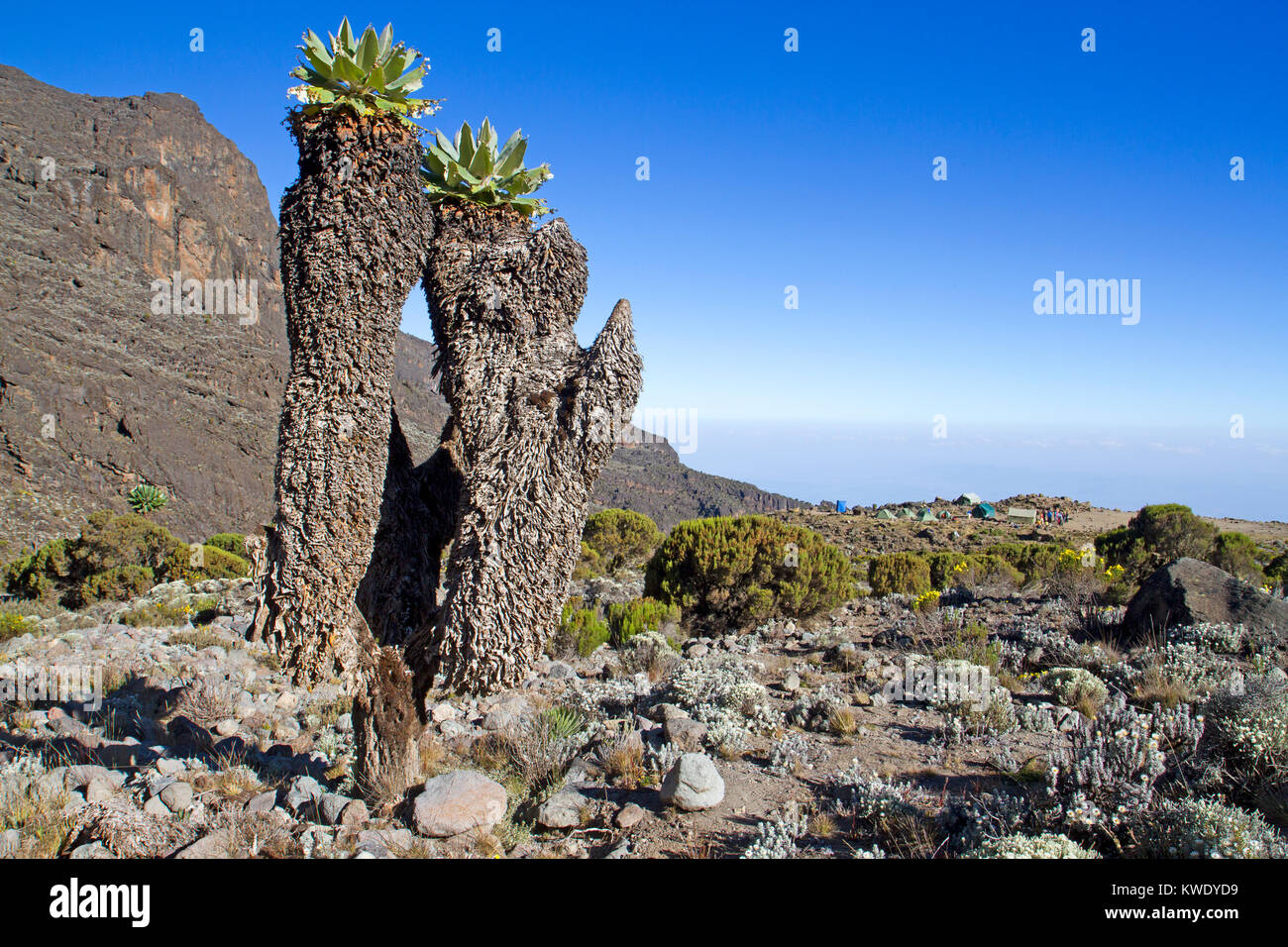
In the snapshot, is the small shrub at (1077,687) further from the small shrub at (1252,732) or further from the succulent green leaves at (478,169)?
the succulent green leaves at (478,169)

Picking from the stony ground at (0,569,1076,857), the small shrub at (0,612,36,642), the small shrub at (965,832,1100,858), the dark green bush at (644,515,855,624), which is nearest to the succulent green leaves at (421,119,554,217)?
the stony ground at (0,569,1076,857)

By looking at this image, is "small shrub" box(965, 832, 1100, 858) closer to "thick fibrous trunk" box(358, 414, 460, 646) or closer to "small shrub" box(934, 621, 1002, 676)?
"thick fibrous trunk" box(358, 414, 460, 646)

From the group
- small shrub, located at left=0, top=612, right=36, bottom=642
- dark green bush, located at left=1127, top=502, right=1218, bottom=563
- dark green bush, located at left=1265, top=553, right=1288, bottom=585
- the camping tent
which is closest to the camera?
small shrub, located at left=0, top=612, right=36, bottom=642

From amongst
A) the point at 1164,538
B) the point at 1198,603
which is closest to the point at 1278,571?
the point at 1164,538

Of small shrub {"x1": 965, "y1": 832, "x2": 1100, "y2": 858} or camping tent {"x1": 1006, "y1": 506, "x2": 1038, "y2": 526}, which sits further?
camping tent {"x1": 1006, "y1": 506, "x2": 1038, "y2": 526}

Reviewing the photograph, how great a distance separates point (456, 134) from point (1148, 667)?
7.84 metres

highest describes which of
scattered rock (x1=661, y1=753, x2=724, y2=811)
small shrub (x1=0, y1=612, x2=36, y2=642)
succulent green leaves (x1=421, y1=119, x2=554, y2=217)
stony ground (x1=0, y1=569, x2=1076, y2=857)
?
succulent green leaves (x1=421, y1=119, x2=554, y2=217)

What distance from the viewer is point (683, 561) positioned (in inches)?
440

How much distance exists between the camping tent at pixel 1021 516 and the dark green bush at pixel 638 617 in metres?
29.7

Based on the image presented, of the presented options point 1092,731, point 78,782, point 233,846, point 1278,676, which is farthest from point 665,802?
point 1278,676

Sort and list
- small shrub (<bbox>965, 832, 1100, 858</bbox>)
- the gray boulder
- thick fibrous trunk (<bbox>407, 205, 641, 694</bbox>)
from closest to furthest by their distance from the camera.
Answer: small shrub (<bbox>965, 832, 1100, 858</bbox>)
thick fibrous trunk (<bbox>407, 205, 641, 694</bbox>)
the gray boulder

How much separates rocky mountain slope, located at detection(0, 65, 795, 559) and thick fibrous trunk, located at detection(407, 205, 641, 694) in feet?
84.7

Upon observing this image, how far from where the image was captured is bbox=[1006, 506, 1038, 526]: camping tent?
3384 cm
